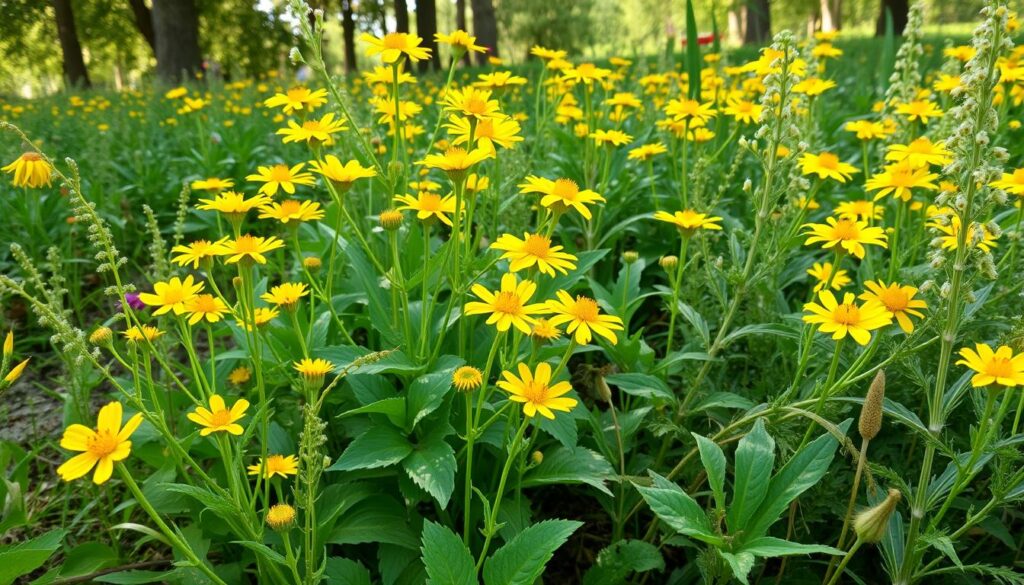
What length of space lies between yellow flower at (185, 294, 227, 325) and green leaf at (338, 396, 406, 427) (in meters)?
0.33

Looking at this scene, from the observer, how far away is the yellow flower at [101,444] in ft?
2.91

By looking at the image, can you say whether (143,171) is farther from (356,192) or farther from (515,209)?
(515,209)

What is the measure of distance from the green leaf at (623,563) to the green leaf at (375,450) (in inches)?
18.4

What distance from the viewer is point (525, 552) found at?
3.78ft

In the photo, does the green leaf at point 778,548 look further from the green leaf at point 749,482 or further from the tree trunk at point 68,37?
the tree trunk at point 68,37

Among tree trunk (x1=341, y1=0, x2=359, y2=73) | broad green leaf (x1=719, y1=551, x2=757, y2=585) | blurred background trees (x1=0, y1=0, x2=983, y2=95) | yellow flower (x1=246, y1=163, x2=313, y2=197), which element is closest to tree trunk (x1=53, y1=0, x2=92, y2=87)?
blurred background trees (x1=0, y1=0, x2=983, y2=95)

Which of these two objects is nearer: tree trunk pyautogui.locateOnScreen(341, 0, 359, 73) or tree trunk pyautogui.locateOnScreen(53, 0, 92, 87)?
tree trunk pyautogui.locateOnScreen(53, 0, 92, 87)

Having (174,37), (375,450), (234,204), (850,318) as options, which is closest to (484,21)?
(174,37)

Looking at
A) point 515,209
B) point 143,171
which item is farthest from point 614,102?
point 143,171

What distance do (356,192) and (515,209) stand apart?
0.72m

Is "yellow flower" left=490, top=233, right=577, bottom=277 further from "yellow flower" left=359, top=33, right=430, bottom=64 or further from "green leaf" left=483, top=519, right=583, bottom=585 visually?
"yellow flower" left=359, top=33, right=430, bottom=64

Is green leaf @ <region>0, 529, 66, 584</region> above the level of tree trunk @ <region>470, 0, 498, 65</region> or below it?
below

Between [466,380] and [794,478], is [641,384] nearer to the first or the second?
[794,478]

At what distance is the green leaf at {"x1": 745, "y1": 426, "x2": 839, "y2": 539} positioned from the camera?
1193 mm
